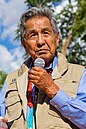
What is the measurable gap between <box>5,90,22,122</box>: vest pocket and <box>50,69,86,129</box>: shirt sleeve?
318 millimetres

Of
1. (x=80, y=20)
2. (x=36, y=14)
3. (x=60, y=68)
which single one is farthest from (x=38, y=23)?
(x=80, y=20)

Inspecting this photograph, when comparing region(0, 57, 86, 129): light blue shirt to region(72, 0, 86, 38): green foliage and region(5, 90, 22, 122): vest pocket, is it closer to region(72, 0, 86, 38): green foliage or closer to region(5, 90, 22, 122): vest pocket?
region(5, 90, 22, 122): vest pocket

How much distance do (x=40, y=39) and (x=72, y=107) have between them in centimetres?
57

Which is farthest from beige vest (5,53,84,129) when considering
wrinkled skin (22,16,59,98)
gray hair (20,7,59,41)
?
gray hair (20,7,59,41)

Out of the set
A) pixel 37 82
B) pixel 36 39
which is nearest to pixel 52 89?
pixel 37 82

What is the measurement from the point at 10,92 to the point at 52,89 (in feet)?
1.63

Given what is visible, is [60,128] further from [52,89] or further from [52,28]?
[52,28]

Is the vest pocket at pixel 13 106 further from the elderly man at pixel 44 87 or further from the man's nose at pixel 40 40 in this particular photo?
the man's nose at pixel 40 40

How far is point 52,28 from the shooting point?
9.02 feet

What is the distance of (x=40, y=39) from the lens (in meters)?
2.65

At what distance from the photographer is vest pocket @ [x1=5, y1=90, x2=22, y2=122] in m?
2.65

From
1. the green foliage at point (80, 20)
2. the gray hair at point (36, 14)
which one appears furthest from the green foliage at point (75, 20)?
the gray hair at point (36, 14)

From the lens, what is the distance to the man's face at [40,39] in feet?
8.68

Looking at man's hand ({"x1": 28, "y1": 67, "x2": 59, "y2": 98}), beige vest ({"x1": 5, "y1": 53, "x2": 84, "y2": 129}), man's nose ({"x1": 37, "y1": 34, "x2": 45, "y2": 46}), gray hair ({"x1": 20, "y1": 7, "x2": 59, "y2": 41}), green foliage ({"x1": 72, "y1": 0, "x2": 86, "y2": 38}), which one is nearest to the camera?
man's hand ({"x1": 28, "y1": 67, "x2": 59, "y2": 98})
